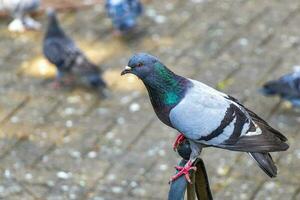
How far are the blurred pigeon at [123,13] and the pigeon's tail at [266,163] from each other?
4.01 meters

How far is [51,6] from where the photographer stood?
877 centimetres

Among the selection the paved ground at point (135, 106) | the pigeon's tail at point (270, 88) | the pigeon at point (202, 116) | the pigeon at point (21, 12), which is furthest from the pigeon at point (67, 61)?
the pigeon at point (202, 116)

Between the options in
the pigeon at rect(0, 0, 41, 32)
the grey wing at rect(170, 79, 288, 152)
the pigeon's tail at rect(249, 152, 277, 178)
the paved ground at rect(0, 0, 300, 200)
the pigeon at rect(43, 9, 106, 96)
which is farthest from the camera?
the pigeon at rect(0, 0, 41, 32)

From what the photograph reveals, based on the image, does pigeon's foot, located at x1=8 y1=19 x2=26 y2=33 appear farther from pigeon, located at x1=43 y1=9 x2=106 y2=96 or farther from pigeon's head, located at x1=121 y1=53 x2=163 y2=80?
pigeon's head, located at x1=121 y1=53 x2=163 y2=80

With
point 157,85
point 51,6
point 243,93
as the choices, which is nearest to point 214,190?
point 243,93

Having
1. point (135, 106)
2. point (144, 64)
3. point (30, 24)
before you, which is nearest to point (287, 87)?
point (135, 106)

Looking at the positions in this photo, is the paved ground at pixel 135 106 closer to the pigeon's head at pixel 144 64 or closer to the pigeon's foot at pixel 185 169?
the pigeon's foot at pixel 185 169

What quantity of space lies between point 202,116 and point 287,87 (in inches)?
101

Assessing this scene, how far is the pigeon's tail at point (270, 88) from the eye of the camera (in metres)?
6.54

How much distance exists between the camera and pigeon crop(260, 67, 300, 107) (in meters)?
6.47

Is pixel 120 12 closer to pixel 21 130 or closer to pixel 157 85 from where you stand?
pixel 21 130

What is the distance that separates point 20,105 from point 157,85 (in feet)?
10.6

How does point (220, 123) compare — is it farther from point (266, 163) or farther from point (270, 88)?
point (270, 88)

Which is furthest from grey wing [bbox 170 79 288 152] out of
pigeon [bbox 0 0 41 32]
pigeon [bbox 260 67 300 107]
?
pigeon [bbox 0 0 41 32]
